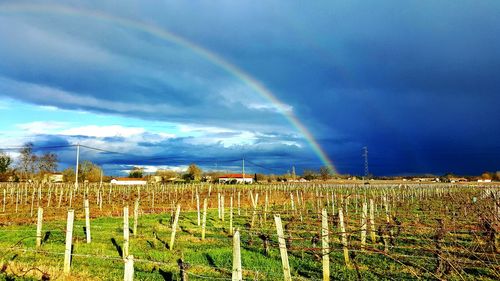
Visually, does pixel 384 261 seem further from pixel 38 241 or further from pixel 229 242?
pixel 38 241

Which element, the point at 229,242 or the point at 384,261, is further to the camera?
the point at 229,242

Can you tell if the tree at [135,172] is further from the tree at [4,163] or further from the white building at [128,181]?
the tree at [4,163]

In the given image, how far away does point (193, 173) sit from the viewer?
121688 millimetres

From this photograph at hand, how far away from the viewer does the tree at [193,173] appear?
115m

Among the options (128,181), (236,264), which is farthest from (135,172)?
(236,264)

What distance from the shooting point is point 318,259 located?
11109mm

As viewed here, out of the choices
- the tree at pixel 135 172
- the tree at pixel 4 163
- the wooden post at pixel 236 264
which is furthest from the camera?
the tree at pixel 135 172

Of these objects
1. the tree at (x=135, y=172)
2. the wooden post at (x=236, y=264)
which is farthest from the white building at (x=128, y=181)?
the wooden post at (x=236, y=264)

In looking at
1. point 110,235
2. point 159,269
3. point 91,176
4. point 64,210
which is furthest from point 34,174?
point 159,269

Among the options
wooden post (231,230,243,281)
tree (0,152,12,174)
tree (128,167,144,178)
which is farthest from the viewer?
tree (128,167,144,178)

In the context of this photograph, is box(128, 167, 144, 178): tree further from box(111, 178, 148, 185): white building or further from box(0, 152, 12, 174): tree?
box(0, 152, 12, 174): tree

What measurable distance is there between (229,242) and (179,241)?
1.79 m

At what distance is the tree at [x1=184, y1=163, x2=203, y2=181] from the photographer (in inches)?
4524

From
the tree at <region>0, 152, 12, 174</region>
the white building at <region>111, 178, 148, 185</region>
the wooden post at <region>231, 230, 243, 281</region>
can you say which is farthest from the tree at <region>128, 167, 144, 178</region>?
the wooden post at <region>231, 230, 243, 281</region>
